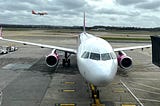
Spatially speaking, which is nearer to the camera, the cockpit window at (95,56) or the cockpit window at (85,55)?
the cockpit window at (95,56)

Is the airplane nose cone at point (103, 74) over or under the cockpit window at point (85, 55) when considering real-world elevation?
under

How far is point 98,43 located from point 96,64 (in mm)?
2689

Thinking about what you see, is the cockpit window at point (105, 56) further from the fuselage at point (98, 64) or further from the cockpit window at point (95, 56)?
the cockpit window at point (95, 56)

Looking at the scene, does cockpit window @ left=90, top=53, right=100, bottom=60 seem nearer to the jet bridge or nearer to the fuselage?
A: the fuselage

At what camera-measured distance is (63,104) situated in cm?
1480

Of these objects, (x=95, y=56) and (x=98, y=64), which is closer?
(x=98, y=64)

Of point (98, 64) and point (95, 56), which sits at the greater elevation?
point (95, 56)

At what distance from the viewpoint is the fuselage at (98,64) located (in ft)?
42.8

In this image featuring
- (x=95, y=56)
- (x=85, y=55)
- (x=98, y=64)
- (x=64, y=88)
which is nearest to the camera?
(x=98, y=64)

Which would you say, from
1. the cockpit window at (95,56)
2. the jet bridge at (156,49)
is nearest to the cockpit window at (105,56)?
the cockpit window at (95,56)

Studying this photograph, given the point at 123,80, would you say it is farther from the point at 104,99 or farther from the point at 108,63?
the point at 108,63

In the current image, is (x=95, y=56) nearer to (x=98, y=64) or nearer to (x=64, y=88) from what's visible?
(x=98, y=64)

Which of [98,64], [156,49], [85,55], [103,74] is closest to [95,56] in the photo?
[85,55]

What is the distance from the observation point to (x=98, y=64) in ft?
45.4
